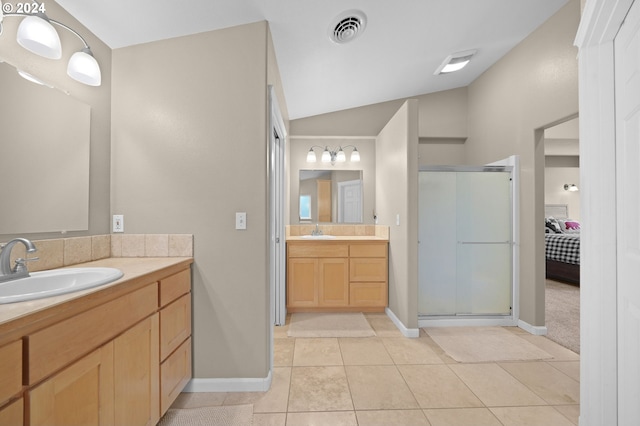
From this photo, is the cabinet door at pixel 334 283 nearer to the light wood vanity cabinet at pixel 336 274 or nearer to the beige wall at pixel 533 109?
the light wood vanity cabinet at pixel 336 274

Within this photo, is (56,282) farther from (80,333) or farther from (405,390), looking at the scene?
(405,390)

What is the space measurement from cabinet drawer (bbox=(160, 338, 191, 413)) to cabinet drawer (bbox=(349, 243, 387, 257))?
75.6 inches

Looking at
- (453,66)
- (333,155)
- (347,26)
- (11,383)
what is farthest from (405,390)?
(453,66)

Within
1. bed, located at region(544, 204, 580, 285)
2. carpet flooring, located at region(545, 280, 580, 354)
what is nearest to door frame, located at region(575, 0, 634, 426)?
carpet flooring, located at region(545, 280, 580, 354)

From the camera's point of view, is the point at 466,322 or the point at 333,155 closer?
the point at 466,322

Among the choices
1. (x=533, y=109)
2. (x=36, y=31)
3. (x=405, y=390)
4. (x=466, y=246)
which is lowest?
(x=405, y=390)

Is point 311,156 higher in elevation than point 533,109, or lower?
lower

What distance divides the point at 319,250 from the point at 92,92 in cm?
235

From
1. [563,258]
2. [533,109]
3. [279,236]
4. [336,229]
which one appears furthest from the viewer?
[563,258]

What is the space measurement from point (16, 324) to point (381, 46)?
2.82 metres

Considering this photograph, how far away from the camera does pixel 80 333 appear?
99 cm

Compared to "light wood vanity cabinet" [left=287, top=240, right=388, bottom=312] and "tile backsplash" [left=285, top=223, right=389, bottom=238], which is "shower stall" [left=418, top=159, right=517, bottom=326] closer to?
"light wood vanity cabinet" [left=287, top=240, right=388, bottom=312]

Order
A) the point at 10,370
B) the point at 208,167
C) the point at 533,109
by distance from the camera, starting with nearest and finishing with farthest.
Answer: the point at 10,370 < the point at 208,167 < the point at 533,109

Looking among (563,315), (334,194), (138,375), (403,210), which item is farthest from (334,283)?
(563,315)
